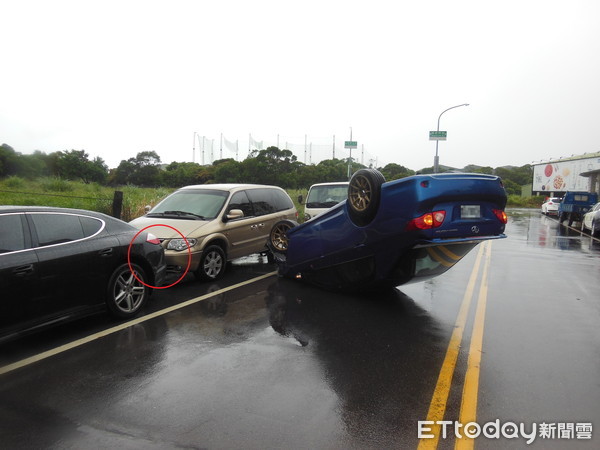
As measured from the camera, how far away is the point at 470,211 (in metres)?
5.50

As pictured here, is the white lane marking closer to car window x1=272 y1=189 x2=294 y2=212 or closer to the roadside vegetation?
car window x1=272 y1=189 x2=294 y2=212

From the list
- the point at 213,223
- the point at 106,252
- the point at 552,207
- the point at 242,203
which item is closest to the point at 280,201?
the point at 242,203

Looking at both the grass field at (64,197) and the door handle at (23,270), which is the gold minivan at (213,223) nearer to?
the door handle at (23,270)

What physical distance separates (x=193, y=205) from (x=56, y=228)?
3834 millimetres

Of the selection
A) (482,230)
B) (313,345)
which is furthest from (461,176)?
(313,345)

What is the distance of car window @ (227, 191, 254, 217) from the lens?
8.68m

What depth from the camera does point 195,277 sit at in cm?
803

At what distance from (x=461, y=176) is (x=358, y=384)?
290 centimetres

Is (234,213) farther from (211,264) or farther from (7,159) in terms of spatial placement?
(7,159)

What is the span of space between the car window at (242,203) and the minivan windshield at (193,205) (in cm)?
16

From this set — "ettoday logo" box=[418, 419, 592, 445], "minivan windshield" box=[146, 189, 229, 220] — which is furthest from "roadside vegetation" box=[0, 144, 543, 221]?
"ettoday logo" box=[418, 419, 592, 445]

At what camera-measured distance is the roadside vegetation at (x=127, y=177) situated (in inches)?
474

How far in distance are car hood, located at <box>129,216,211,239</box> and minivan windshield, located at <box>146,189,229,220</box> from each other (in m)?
0.25

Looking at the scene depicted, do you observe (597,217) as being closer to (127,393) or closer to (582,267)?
(582,267)
